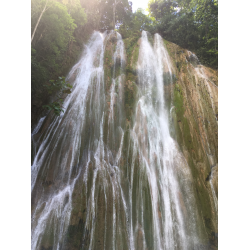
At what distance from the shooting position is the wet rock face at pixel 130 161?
4.24 m

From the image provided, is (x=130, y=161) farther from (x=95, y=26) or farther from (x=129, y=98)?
(x=95, y=26)

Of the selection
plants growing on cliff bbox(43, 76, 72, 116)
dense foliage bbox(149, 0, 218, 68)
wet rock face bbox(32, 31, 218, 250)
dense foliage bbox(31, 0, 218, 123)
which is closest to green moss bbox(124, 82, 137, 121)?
wet rock face bbox(32, 31, 218, 250)

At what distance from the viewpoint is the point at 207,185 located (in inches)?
207

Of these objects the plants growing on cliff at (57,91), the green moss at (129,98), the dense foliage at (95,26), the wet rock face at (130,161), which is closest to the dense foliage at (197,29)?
the dense foliage at (95,26)

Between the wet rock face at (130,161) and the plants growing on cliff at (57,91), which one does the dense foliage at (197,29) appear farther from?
the plants growing on cliff at (57,91)

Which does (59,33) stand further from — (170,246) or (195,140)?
(170,246)

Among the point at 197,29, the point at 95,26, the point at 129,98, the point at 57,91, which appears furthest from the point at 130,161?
the point at 95,26

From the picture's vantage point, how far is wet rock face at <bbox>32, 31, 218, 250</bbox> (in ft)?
13.9

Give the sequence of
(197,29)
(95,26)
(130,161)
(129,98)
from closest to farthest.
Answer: (130,161) < (129,98) < (197,29) < (95,26)

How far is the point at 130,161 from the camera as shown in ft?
17.6

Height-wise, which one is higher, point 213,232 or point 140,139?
point 140,139
